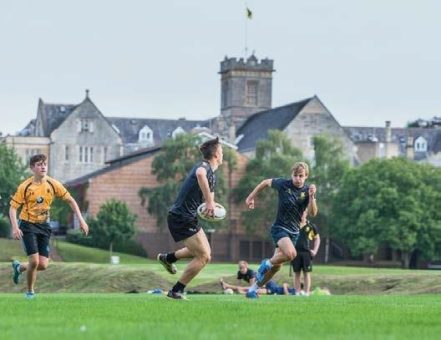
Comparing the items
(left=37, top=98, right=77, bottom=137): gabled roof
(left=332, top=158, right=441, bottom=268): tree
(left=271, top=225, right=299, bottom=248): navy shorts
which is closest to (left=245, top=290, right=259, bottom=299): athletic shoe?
(left=271, top=225, right=299, bottom=248): navy shorts

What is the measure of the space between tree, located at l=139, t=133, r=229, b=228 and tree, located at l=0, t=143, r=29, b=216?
10.6 metres

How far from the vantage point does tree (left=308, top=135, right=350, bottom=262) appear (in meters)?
125

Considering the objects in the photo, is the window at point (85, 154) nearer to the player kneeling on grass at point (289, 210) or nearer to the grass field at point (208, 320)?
the player kneeling on grass at point (289, 210)

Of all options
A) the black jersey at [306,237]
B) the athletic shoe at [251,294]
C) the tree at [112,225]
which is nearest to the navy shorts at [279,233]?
the athletic shoe at [251,294]

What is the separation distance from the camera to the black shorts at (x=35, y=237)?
79.2 feet

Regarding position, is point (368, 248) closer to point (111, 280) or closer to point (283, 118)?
point (283, 118)

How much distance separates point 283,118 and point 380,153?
88.4ft

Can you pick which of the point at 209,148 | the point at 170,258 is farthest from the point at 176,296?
the point at 209,148

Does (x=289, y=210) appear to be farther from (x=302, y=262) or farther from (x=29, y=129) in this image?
(x=29, y=129)

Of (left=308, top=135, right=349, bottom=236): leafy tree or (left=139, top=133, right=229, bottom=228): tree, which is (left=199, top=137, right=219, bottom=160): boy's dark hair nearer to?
(left=308, top=135, right=349, bottom=236): leafy tree

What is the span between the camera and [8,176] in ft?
407

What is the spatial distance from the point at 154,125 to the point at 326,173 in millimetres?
64027

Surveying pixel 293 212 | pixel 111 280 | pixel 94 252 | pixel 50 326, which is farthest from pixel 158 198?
pixel 50 326

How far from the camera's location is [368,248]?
379 ft
